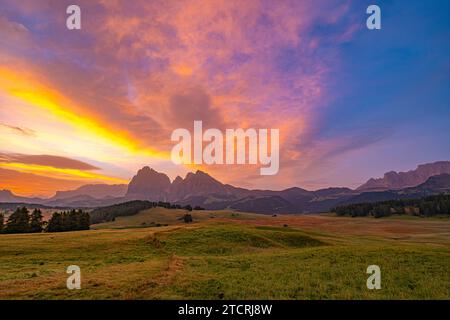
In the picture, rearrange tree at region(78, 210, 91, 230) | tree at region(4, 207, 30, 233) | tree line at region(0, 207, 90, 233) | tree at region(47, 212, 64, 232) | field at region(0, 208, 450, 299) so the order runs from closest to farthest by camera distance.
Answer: field at region(0, 208, 450, 299)
tree at region(4, 207, 30, 233)
tree line at region(0, 207, 90, 233)
tree at region(47, 212, 64, 232)
tree at region(78, 210, 91, 230)

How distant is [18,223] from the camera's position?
95875 millimetres

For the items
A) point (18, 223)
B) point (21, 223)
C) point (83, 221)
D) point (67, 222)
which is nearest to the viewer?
point (18, 223)

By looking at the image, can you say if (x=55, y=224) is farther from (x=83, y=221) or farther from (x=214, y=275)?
(x=214, y=275)

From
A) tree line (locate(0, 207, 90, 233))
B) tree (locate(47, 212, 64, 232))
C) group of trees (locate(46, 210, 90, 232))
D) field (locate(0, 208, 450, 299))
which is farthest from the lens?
group of trees (locate(46, 210, 90, 232))

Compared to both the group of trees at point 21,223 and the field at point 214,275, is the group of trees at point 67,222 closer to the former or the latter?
the group of trees at point 21,223

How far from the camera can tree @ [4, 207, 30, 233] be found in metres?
94.5

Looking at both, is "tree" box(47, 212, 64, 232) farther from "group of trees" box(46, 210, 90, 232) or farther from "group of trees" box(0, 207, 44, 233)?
"group of trees" box(0, 207, 44, 233)

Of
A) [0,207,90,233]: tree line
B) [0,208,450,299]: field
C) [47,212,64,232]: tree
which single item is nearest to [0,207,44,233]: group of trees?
[0,207,90,233]: tree line

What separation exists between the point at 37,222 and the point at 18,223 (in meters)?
6.15

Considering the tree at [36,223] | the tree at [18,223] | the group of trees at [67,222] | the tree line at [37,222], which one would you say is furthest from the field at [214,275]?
the tree at [36,223]

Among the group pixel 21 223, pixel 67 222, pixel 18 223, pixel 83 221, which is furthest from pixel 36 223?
pixel 83 221

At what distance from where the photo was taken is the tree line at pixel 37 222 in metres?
95.2
